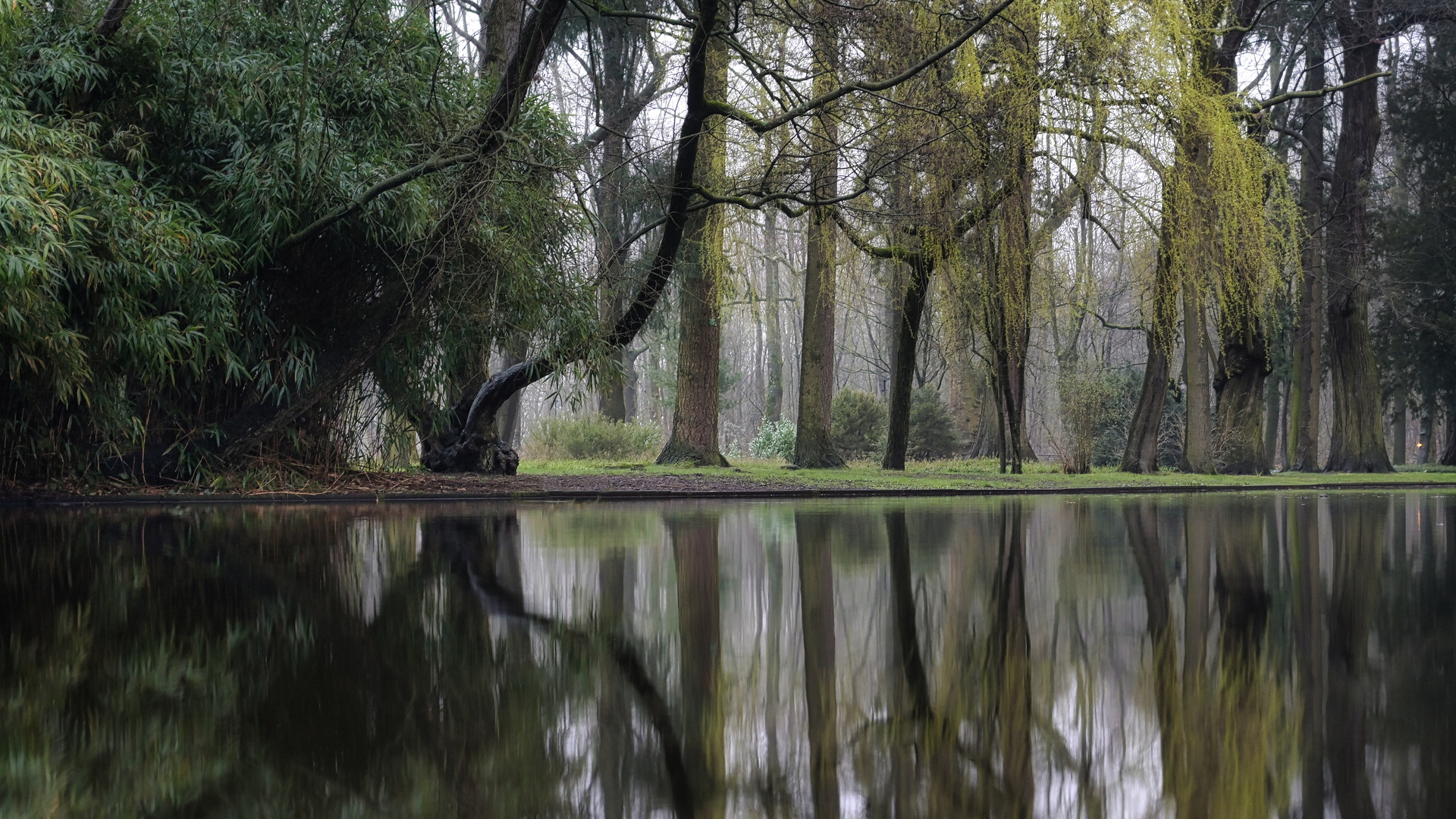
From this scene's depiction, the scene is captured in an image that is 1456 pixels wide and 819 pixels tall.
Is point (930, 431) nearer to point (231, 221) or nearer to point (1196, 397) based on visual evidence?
→ point (1196, 397)

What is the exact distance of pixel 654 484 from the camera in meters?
12.5

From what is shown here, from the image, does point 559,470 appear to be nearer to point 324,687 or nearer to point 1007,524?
point 1007,524

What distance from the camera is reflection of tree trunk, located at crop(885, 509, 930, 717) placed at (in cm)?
286

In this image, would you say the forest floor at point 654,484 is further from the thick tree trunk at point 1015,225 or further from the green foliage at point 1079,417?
the thick tree trunk at point 1015,225

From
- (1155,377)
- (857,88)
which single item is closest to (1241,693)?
(857,88)

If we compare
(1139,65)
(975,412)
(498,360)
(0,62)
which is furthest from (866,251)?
(498,360)

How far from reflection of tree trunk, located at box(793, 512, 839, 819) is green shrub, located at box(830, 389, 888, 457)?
62.6 feet

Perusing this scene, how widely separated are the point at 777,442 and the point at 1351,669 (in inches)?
957

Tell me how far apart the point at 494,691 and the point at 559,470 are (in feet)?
44.4

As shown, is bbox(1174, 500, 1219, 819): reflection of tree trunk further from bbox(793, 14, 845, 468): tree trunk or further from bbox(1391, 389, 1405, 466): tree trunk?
bbox(1391, 389, 1405, 466): tree trunk

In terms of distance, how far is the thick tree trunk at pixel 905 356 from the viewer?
52.1 ft

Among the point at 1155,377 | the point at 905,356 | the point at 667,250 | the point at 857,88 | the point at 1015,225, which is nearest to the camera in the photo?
the point at 857,88

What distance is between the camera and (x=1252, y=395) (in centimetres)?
1944

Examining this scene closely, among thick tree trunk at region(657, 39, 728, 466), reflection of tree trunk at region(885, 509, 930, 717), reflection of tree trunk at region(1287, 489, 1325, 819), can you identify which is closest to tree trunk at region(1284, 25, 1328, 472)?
thick tree trunk at region(657, 39, 728, 466)
